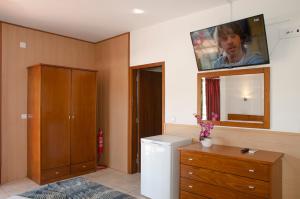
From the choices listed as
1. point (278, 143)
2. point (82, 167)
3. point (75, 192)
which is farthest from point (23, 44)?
point (278, 143)

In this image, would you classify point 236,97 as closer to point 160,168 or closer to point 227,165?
point 227,165

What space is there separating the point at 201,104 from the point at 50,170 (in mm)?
2819

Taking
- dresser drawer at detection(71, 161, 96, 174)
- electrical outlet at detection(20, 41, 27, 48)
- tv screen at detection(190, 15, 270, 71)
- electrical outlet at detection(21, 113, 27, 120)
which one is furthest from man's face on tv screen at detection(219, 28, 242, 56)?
electrical outlet at detection(21, 113, 27, 120)

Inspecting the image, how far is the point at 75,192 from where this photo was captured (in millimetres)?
3018

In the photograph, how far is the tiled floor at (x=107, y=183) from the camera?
351 cm

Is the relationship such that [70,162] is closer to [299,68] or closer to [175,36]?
[175,36]

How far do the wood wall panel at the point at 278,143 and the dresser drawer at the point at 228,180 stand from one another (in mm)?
541

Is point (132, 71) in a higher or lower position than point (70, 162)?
higher

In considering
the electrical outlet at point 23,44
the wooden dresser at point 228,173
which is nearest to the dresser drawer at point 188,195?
the wooden dresser at point 228,173

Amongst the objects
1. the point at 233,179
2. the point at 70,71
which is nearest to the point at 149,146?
the point at 233,179

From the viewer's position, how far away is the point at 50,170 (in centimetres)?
390

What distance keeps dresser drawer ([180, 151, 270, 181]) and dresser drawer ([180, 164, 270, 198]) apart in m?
0.05

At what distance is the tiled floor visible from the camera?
351cm

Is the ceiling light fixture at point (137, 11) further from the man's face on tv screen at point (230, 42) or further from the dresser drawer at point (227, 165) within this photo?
the dresser drawer at point (227, 165)
